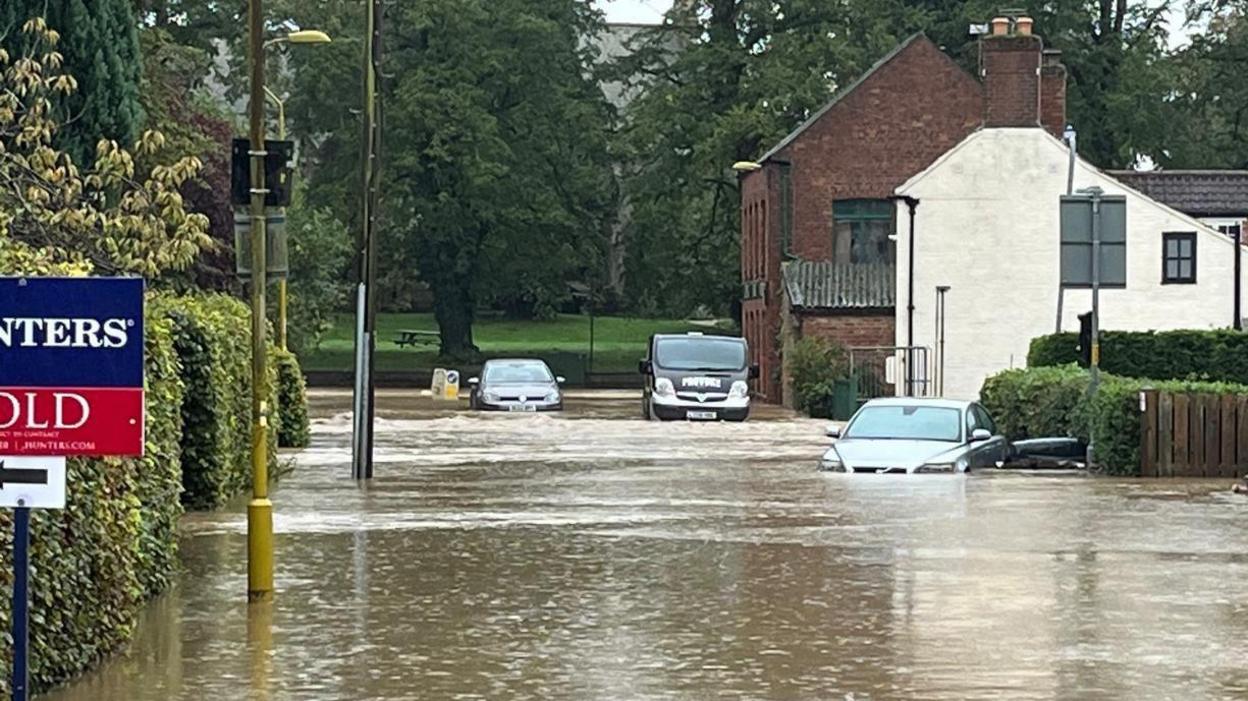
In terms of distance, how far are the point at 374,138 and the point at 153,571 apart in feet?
48.9

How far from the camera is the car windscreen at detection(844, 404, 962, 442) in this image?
30.6 meters

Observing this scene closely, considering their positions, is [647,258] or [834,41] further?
[647,258]

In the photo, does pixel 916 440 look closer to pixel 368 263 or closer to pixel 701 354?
pixel 368 263

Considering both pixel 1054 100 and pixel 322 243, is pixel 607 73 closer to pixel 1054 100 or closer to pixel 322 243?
pixel 322 243

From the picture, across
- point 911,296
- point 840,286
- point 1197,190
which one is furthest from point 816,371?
point 1197,190

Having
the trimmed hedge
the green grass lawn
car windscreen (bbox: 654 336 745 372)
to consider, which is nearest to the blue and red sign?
the trimmed hedge

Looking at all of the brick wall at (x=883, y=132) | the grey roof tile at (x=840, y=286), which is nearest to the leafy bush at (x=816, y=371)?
the grey roof tile at (x=840, y=286)

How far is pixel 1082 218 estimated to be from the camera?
3048 centimetres

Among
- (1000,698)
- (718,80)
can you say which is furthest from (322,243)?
(1000,698)

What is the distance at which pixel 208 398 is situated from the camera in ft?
76.0

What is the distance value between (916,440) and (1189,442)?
3.63 meters

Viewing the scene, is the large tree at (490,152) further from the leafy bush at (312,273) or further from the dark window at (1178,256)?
the dark window at (1178,256)

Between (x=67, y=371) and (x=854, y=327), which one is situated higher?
(x=67, y=371)

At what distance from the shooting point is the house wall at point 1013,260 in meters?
52.9
